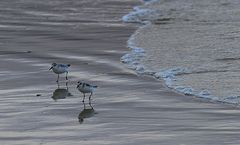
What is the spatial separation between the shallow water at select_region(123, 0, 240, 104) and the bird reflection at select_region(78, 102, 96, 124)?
6.53 feet

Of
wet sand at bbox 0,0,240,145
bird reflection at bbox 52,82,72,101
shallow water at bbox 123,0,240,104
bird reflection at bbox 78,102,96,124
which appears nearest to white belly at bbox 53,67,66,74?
wet sand at bbox 0,0,240,145

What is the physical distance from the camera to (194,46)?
18.3 metres

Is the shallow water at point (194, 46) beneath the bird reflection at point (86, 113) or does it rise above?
above

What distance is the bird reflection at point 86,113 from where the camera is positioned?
11.5 meters

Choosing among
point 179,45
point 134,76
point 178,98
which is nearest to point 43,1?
point 179,45

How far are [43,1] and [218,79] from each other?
16.2 meters

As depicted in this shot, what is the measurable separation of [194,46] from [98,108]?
261 inches

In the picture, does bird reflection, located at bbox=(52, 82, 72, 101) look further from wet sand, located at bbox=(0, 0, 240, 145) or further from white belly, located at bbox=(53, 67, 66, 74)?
Answer: white belly, located at bbox=(53, 67, 66, 74)

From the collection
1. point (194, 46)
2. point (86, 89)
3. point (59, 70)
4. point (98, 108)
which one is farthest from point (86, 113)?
point (194, 46)

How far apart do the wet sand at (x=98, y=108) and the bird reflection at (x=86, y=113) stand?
0.02 meters

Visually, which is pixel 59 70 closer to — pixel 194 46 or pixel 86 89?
pixel 86 89

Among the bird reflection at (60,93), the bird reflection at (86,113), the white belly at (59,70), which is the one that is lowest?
the bird reflection at (86,113)

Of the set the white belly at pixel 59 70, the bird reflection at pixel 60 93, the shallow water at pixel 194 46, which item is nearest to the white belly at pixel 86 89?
the bird reflection at pixel 60 93

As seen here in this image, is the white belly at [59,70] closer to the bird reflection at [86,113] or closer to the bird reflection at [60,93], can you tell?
the bird reflection at [60,93]
